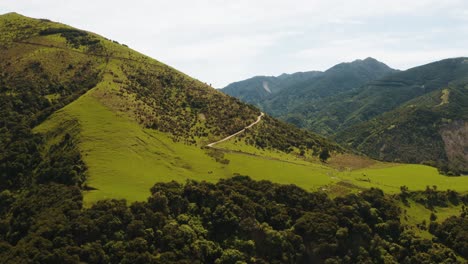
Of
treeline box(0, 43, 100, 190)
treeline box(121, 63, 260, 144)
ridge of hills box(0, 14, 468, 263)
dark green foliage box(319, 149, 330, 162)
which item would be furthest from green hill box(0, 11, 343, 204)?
dark green foliage box(319, 149, 330, 162)

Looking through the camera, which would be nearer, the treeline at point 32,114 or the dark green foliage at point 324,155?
the treeline at point 32,114

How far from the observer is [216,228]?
338 feet

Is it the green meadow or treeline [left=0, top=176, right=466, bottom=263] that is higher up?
the green meadow

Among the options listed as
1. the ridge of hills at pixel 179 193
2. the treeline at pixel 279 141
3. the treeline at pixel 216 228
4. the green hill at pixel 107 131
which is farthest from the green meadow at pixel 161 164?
the treeline at pixel 216 228

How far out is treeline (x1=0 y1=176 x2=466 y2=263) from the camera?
8625 cm

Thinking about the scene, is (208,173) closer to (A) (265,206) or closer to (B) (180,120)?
(A) (265,206)

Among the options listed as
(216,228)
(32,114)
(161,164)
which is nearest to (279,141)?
(161,164)

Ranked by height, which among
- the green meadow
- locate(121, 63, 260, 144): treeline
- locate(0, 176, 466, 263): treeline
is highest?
locate(121, 63, 260, 144): treeline

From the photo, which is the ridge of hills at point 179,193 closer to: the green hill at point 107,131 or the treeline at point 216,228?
the treeline at point 216,228

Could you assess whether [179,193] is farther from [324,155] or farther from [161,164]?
[324,155]

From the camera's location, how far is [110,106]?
510 ft

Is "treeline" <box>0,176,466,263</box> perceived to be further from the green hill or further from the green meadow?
the green hill

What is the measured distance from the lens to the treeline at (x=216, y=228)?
86.2 meters

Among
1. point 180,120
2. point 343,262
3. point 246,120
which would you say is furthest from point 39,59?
point 343,262
